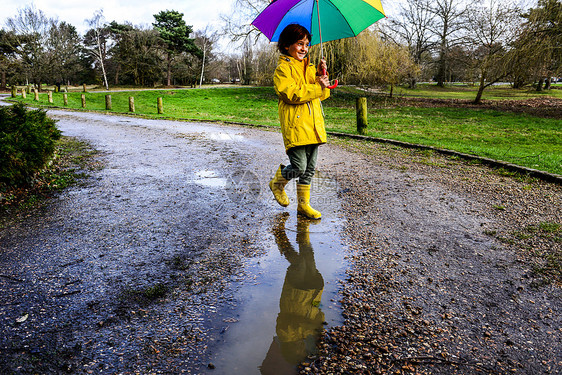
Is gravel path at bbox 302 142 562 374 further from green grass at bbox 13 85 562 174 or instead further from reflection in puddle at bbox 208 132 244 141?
reflection in puddle at bbox 208 132 244 141

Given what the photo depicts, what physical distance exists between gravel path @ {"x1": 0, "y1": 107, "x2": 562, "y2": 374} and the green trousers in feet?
1.86

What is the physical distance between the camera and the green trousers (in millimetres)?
4090

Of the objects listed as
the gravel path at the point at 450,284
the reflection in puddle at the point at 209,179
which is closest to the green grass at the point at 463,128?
the gravel path at the point at 450,284

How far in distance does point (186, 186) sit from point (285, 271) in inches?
119

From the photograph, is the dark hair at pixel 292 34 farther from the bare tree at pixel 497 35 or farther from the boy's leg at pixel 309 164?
the bare tree at pixel 497 35

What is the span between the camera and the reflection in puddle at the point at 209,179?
5.76m

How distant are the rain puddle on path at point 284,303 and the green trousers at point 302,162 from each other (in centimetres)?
57

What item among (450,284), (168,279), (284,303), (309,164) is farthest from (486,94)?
(168,279)

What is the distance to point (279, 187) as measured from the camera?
4527 mm

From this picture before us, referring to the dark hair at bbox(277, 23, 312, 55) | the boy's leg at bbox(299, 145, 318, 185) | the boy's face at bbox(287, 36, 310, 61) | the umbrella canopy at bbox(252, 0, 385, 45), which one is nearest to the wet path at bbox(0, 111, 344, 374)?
the boy's leg at bbox(299, 145, 318, 185)

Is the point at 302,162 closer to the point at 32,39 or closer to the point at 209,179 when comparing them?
the point at 209,179

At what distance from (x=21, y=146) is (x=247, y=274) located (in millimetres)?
4117

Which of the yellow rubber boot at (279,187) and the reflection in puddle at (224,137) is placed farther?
the reflection in puddle at (224,137)

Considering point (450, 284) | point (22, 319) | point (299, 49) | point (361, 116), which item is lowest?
point (450, 284)
